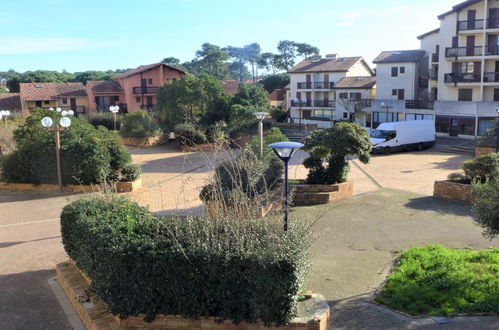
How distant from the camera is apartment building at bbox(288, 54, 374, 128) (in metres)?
48.1

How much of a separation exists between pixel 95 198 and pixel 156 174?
13.3 meters

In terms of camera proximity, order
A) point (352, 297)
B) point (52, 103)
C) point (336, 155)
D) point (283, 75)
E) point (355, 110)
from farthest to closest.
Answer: point (283, 75), point (52, 103), point (355, 110), point (336, 155), point (352, 297)

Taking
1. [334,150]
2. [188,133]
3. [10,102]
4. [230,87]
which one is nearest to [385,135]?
[188,133]

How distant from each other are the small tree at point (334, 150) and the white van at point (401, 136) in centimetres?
1290

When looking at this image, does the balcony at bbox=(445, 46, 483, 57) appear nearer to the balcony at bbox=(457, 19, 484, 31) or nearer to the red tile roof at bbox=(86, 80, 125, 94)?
the balcony at bbox=(457, 19, 484, 31)

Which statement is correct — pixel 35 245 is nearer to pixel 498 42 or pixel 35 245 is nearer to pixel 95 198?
pixel 95 198

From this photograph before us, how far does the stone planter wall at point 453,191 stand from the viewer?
1521 centimetres

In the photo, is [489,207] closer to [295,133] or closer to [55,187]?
[55,187]

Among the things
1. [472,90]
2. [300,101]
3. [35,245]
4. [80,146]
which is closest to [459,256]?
[35,245]

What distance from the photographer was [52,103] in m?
58.7

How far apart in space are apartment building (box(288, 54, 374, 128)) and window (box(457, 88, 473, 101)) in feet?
36.6

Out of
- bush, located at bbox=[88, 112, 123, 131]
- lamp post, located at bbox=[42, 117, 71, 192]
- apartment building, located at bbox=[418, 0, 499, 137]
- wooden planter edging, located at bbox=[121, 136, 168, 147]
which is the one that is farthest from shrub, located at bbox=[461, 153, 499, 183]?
bush, located at bbox=[88, 112, 123, 131]

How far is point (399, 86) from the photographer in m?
42.2

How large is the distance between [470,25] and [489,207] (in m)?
33.5
